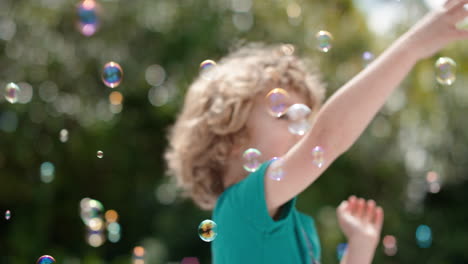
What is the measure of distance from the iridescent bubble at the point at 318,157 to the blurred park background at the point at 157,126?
274cm

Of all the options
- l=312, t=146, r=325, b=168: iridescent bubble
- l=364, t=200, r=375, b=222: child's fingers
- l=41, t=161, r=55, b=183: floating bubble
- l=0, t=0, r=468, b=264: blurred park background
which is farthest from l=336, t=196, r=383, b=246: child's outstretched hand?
l=41, t=161, r=55, b=183: floating bubble

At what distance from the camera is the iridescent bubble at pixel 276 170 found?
117 cm

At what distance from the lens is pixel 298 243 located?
135 cm

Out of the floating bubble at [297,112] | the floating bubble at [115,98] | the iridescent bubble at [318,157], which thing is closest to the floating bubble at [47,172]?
the floating bubble at [115,98]

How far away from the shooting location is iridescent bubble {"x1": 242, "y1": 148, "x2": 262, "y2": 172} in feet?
4.36

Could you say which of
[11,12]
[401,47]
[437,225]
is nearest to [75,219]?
[11,12]

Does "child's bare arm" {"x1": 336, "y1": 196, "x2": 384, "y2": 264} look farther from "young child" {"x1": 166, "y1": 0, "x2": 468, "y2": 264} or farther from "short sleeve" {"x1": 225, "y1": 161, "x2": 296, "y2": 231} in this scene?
"short sleeve" {"x1": 225, "y1": 161, "x2": 296, "y2": 231}

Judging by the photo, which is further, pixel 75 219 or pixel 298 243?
pixel 75 219

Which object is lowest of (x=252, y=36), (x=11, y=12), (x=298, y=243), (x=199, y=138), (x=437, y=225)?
(x=298, y=243)

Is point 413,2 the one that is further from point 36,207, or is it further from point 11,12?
point 36,207

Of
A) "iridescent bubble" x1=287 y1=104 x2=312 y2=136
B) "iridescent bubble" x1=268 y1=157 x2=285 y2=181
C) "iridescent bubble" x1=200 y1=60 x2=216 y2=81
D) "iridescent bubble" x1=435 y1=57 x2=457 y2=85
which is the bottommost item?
"iridescent bubble" x1=268 y1=157 x2=285 y2=181

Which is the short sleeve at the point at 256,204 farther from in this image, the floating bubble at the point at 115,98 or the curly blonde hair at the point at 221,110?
the floating bubble at the point at 115,98

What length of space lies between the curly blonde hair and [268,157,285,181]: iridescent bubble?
0.22 meters

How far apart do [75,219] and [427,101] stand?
2.74m
